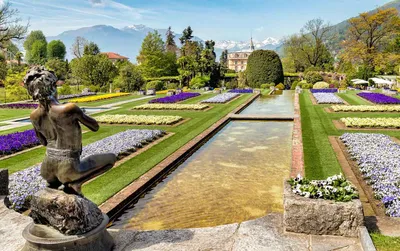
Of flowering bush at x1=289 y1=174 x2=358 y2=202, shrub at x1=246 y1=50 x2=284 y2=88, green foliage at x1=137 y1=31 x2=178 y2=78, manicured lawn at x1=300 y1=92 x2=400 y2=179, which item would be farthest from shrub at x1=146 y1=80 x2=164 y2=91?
flowering bush at x1=289 y1=174 x2=358 y2=202

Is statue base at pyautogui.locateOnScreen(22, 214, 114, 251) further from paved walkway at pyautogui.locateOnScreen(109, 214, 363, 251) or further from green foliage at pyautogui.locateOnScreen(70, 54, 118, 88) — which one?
green foliage at pyautogui.locateOnScreen(70, 54, 118, 88)

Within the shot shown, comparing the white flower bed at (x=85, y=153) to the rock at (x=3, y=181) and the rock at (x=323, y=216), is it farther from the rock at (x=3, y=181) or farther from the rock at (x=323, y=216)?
the rock at (x=323, y=216)

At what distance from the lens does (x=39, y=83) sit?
421 centimetres

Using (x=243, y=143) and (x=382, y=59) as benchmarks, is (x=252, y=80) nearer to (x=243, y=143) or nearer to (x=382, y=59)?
(x=382, y=59)

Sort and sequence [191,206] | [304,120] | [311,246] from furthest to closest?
[304,120], [191,206], [311,246]

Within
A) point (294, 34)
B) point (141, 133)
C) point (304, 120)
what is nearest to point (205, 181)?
point (141, 133)

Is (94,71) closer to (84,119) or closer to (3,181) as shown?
(3,181)

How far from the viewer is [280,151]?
39.1 ft

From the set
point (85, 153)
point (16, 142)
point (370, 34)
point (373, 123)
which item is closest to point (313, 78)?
point (370, 34)

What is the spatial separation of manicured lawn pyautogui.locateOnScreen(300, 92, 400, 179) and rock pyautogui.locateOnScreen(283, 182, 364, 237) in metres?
3.70

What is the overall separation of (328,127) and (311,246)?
38.5 ft

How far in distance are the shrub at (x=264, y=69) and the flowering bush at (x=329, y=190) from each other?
4668cm

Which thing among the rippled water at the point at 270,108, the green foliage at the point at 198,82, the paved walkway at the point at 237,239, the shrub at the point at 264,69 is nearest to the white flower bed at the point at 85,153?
the paved walkway at the point at 237,239

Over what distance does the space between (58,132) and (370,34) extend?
57910 mm
